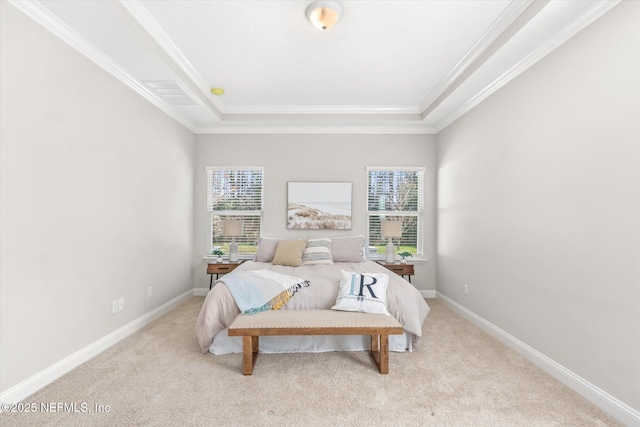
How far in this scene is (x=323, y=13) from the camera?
228 cm

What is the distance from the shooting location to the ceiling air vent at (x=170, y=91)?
3.26 metres

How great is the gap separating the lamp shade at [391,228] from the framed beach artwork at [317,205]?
57 cm

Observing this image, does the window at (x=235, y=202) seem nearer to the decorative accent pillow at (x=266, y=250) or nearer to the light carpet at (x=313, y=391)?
the decorative accent pillow at (x=266, y=250)

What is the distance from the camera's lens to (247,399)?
2.04 metres

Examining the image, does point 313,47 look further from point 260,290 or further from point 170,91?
point 260,290

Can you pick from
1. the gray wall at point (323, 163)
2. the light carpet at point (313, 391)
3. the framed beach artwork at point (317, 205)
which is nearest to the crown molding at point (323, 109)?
the gray wall at point (323, 163)

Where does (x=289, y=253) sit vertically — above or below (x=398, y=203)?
below

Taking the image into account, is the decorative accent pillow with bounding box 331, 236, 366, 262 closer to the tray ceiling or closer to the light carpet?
the light carpet

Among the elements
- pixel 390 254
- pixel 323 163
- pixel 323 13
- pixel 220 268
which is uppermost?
pixel 323 13

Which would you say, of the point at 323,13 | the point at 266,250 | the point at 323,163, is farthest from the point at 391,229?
the point at 323,13

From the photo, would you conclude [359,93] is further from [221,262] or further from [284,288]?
[221,262]

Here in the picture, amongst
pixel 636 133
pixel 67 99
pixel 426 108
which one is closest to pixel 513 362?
pixel 636 133

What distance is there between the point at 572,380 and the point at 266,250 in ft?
10.9

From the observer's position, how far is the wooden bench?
2.32 m
